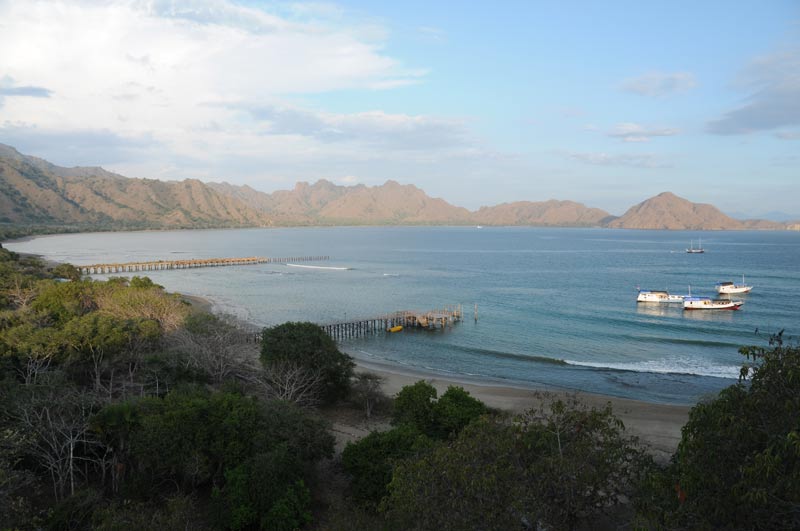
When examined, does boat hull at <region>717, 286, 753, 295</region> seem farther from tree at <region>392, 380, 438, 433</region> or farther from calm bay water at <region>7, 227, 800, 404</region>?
tree at <region>392, 380, 438, 433</region>

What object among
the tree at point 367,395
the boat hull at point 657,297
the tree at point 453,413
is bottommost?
the tree at point 367,395

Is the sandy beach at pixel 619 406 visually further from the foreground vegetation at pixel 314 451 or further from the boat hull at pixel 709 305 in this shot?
the boat hull at pixel 709 305

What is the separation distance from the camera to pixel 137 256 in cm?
10106

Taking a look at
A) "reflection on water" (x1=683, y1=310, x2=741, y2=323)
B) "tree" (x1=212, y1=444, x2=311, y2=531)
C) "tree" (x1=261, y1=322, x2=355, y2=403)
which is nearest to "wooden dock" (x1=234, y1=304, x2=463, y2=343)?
"tree" (x1=261, y1=322, x2=355, y2=403)

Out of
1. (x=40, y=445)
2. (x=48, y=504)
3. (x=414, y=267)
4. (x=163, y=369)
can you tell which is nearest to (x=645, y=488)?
(x=48, y=504)

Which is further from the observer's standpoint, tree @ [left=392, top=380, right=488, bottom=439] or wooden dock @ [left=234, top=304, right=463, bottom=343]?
wooden dock @ [left=234, top=304, right=463, bottom=343]

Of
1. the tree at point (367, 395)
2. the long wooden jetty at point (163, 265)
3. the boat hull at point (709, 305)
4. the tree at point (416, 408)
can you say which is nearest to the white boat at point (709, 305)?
the boat hull at point (709, 305)

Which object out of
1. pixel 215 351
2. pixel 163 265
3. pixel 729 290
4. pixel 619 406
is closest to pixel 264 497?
pixel 215 351

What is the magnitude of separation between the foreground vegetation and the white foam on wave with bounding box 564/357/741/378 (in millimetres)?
16135

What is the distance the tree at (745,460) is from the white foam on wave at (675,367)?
1012 inches

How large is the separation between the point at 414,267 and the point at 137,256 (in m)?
54.1

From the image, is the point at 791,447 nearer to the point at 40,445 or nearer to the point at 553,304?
the point at 40,445

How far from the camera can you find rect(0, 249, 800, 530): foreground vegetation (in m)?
7.25

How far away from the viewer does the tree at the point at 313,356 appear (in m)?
22.7
